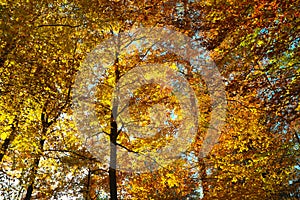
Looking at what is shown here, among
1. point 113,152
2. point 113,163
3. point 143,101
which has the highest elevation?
point 143,101

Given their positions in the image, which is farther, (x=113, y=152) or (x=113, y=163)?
(x=113, y=152)

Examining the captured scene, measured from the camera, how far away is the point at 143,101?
11.2 metres

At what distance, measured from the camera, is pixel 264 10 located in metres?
5.95

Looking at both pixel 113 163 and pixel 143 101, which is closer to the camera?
pixel 113 163

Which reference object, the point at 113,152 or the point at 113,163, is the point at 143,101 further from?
the point at 113,163

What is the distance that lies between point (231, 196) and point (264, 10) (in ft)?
19.5

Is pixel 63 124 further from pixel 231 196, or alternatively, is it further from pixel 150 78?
pixel 231 196

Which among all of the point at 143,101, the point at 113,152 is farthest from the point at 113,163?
the point at 143,101

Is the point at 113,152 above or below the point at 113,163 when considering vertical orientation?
above

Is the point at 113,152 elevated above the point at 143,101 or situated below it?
below

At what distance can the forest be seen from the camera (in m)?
7.43

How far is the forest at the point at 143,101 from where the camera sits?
743cm

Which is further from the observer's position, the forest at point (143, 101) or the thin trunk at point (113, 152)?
the thin trunk at point (113, 152)

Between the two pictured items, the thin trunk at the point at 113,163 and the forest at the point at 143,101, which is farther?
the thin trunk at the point at 113,163
